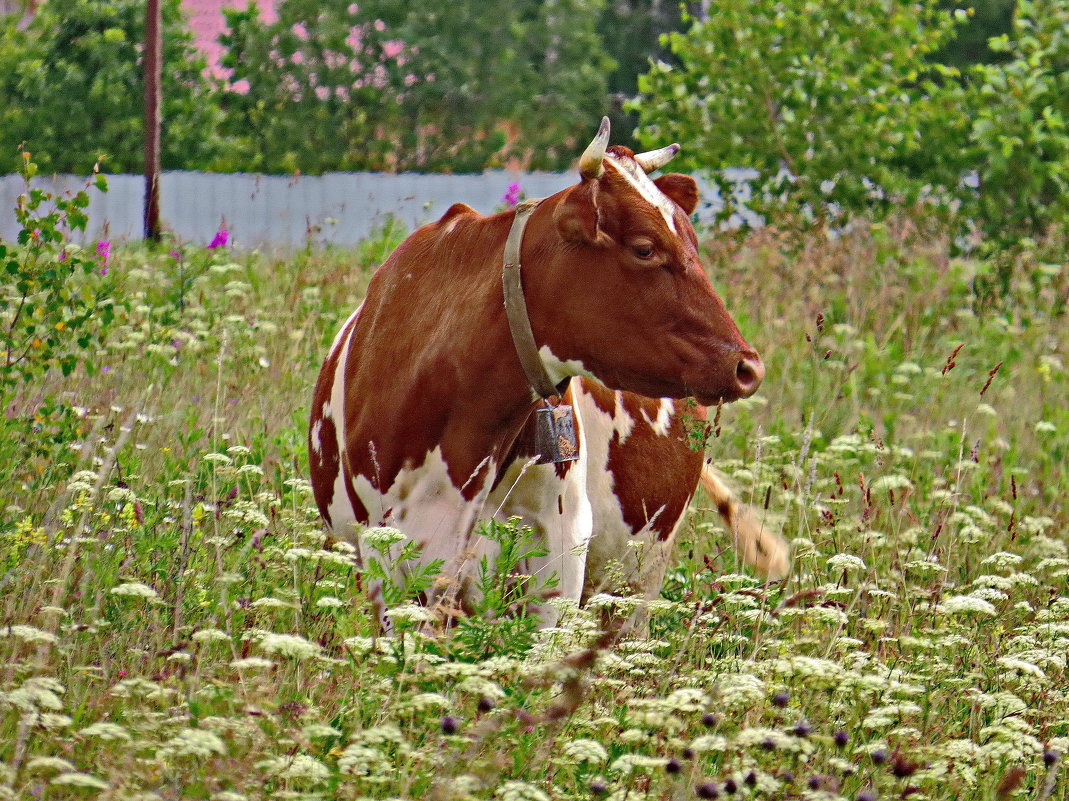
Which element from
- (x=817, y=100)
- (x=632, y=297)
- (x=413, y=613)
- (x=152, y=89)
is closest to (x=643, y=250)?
(x=632, y=297)

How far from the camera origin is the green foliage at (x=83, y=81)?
17734mm

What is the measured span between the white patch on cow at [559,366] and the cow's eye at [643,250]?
13.0 inches

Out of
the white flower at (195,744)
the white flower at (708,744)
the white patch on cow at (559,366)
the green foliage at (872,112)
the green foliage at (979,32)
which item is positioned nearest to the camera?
the white flower at (195,744)

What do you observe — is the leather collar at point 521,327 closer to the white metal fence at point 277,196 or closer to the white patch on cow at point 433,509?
the white patch on cow at point 433,509

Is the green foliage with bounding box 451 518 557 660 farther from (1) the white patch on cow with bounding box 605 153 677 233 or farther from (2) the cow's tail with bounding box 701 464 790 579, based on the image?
(2) the cow's tail with bounding box 701 464 790 579

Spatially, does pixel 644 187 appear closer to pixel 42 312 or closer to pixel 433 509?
pixel 433 509

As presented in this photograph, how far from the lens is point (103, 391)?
591 centimetres

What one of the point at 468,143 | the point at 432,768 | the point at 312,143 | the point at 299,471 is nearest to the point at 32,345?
the point at 299,471

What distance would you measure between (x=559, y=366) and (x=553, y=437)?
268mm

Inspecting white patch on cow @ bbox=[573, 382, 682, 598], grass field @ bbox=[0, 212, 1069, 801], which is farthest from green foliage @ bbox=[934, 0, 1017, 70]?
white patch on cow @ bbox=[573, 382, 682, 598]

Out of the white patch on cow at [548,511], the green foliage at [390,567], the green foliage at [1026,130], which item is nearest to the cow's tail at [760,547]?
the white patch on cow at [548,511]

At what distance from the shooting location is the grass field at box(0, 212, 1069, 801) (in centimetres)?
239

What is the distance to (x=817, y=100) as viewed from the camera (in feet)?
34.4

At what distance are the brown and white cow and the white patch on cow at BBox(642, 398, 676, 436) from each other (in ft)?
1.52
